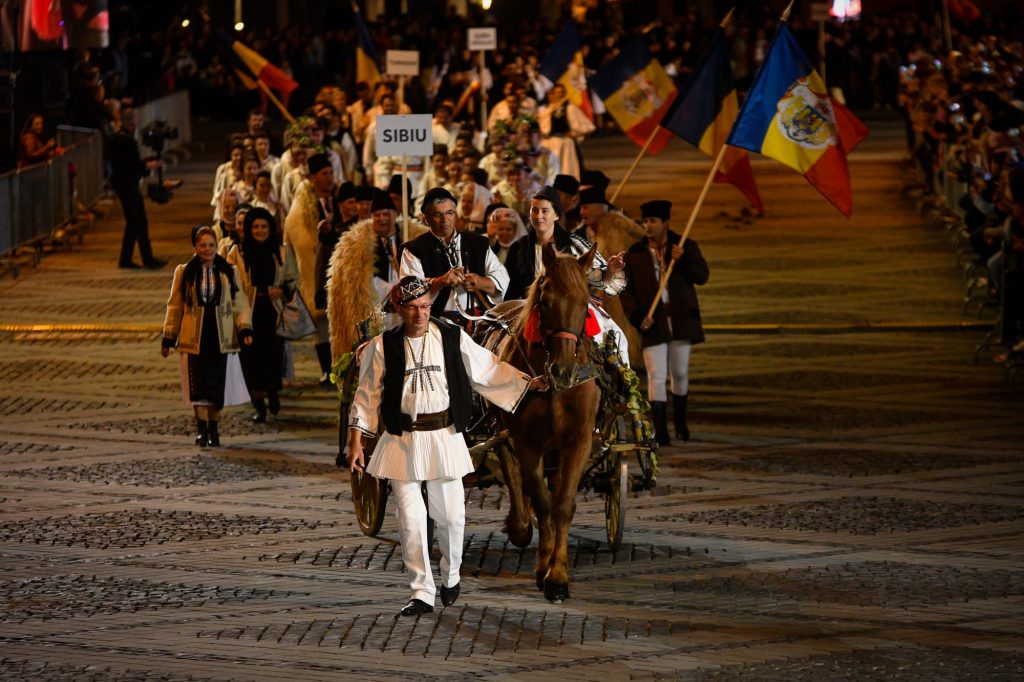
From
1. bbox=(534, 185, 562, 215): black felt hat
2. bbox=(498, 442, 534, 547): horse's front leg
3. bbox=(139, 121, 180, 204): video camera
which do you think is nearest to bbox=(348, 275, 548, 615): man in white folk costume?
bbox=(498, 442, 534, 547): horse's front leg

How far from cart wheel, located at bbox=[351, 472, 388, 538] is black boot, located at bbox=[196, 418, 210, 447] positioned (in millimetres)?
3626

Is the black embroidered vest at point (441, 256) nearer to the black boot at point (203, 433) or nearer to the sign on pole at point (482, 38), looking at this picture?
the black boot at point (203, 433)

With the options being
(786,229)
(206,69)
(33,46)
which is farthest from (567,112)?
(206,69)

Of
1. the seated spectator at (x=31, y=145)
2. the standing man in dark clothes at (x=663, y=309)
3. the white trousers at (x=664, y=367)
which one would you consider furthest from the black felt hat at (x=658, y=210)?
the seated spectator at (x=31, y=145)

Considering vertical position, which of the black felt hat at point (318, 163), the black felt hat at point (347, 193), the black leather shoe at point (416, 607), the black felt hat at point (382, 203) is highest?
the black felt hat at point (382, 203)

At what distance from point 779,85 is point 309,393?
214 inches

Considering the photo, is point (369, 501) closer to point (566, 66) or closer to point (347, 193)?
point (347, 193)

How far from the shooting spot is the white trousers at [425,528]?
409 inches

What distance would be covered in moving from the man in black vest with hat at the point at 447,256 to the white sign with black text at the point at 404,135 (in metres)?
4.08

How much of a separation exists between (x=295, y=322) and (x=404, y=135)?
6.57ft

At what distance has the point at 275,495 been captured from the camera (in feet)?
45.2

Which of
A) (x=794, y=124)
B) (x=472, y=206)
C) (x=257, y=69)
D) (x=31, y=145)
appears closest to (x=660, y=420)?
(x=794, y=124)

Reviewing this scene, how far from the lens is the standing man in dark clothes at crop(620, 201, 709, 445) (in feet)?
50.9

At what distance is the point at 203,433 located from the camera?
1569 centimetres
